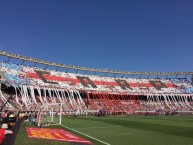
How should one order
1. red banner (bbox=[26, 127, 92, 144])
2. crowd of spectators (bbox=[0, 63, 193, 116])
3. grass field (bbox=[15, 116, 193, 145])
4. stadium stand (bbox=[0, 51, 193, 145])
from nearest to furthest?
1. grass field (bbox=[15, 116, 193, 145])
2. red banner (bbox=[26, 127, 92, 144])
3. stadium stand (bbox=[0, 51, 193, 145])
4. crowd of spectators (bbox=[0, 63, 193, 116])

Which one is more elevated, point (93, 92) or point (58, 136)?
point (93, 92)

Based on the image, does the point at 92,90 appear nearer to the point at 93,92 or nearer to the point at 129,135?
the point at 93,92

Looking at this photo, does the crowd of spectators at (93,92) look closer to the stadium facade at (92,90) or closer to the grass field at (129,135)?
the stadium facade at (92,90)

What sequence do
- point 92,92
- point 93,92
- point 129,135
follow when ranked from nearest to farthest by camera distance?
1. point 129,135
2. point 92,92
3. point 93,92

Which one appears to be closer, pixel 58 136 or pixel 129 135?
pixel 58 136

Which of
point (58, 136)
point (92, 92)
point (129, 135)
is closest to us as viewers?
point (58, 136)

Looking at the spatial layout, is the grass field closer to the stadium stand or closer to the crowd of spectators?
the crowd of spectators

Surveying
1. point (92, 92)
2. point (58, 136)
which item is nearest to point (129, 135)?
point (58, 136)

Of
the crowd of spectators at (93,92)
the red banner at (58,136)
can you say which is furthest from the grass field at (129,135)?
the crowd of spectators at (93,92)

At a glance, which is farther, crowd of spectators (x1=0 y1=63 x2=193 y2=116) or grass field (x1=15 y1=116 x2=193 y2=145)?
crowd of spectators (x1=0 y1=63 x2=193 y2=116)

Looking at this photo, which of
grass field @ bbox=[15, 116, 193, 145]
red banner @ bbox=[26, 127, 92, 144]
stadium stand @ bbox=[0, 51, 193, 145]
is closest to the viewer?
grass field @ bbox=[15, 116, 193, 145]

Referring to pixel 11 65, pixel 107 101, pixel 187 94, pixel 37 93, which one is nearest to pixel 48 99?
pixel 37 93

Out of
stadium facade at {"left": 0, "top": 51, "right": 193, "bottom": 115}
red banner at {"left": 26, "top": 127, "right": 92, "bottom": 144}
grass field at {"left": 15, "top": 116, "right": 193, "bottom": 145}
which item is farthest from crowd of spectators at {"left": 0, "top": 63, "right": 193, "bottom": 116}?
red banner at {"left": 26, "top": 127, "right": 92, "bottom": 144}

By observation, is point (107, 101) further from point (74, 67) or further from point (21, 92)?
point (21, 92)
